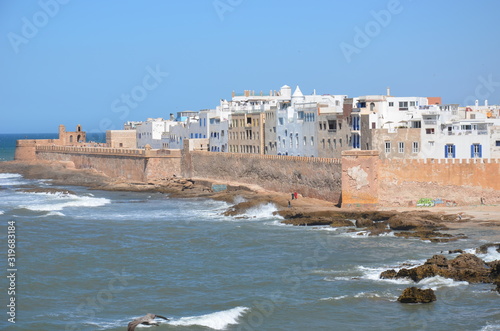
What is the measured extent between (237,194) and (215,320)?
90.0 feet

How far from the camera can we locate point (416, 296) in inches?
923

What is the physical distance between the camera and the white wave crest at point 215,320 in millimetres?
22267

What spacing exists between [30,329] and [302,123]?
3215 centimetres

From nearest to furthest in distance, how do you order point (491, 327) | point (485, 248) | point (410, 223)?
point (491, 327), point (485, 248), point (410, 223)

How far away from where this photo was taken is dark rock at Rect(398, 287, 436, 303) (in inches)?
922

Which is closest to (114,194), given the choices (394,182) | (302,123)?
(302,123)

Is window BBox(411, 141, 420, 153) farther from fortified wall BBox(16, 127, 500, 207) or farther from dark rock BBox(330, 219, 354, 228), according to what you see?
dark rock BBox(330, 219, 354, 228)

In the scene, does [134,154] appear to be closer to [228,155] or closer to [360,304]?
[228,155]

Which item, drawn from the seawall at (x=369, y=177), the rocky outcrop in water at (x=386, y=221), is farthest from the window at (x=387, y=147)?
the rocky outcrop in water at (x=386, y=221)

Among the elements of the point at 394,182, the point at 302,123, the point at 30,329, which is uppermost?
the point at 302,123

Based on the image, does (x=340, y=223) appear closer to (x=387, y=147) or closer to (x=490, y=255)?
(x=387, y=147)

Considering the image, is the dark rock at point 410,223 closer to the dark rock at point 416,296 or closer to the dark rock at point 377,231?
the dark rock at point 377,231

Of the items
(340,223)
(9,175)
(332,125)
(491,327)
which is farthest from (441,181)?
(9,175)

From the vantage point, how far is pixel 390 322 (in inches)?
866
